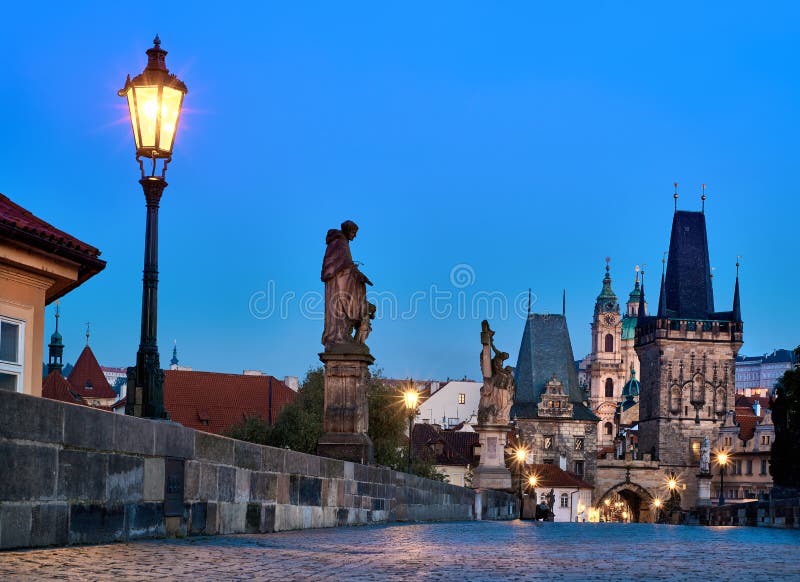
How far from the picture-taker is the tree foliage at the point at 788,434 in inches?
3115

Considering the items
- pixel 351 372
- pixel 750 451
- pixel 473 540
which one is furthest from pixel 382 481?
pixel 750 451

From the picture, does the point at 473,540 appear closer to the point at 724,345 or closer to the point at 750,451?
the point at 750,451

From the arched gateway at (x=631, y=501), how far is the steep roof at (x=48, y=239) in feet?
367

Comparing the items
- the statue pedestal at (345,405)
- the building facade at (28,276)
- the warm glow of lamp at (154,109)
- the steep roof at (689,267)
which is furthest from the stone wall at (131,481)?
the steep roof at (689,267)

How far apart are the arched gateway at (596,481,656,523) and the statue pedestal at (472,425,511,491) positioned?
8951 centimetres

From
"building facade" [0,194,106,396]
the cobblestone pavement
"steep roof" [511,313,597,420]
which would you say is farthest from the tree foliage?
the cobblestone pavement

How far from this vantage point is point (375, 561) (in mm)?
8664

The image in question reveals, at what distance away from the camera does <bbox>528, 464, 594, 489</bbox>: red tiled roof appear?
11619cm

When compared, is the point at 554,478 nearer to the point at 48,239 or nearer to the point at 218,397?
the point at 218,397

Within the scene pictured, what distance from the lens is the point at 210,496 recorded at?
10.5m

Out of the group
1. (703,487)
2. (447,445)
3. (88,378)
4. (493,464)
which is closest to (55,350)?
(88,378)

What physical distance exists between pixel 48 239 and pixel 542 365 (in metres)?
122

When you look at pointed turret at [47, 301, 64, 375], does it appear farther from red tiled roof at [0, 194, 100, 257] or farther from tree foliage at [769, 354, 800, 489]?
red tiled roof at [0, 194, 100, 257]

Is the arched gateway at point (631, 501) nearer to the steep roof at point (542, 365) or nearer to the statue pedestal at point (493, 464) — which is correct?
the steep roof at point (542, 365)
